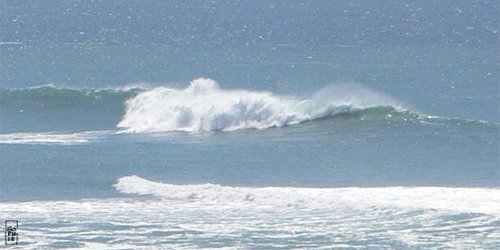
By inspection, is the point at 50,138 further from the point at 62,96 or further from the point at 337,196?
the point at 337,196

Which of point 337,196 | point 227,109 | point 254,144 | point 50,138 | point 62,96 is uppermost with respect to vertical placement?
point 62,96

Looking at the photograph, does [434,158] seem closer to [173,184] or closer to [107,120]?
[173,184]

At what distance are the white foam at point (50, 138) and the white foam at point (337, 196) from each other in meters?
7.04

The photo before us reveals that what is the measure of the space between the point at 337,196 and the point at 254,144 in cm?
811

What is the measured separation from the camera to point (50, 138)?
3628 centimetres

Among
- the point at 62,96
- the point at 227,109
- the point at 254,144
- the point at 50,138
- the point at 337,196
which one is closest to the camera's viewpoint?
the point at 337,196

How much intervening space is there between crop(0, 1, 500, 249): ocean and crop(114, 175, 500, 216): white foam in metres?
0.04

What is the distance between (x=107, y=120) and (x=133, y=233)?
1723 centimetres

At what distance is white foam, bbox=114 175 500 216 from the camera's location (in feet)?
84.3

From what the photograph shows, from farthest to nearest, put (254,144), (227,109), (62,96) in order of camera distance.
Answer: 1. (62,96)
2. (227,109)
3. (254,144)

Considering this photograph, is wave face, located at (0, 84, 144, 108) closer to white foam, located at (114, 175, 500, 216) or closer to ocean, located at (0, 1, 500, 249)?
ocean, located at (0, 1, 500, 249)

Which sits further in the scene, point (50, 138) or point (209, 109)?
point (209, 109)

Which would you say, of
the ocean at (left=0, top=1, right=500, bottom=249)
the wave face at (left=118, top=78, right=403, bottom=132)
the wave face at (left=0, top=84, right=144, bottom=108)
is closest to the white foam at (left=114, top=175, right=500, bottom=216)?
the ocean at (left=0, top=1, right=500, bottom=249)

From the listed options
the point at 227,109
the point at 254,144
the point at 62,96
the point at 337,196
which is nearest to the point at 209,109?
the point at 227,109
